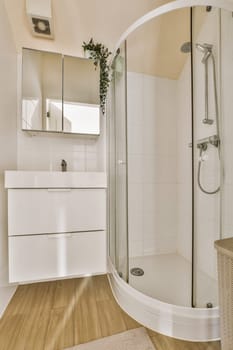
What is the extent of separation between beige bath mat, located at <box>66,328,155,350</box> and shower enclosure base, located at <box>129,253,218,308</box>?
217 millimetres

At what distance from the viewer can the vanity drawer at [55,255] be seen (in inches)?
46.3

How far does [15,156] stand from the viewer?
1.59 meters

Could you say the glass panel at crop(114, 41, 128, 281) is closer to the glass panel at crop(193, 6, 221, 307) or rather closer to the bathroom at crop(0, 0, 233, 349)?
the bathroom at crop(0, 0, 233, 349)

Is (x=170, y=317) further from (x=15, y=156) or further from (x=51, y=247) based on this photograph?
(x=15, y=156)

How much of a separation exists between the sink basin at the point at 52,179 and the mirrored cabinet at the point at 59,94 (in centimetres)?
50

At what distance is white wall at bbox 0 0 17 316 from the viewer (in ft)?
4.12

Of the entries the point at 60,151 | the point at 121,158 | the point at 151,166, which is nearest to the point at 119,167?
the point at 121,158

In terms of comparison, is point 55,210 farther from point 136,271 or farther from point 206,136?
point 206,136

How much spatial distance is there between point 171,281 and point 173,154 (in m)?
0.99

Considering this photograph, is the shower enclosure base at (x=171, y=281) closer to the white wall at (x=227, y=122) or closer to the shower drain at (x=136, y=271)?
the shower drain at (x=136, y=271)

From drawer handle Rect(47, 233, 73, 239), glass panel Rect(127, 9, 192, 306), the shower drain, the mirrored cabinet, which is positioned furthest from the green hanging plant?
the shower drain

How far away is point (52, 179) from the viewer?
125 centimetres

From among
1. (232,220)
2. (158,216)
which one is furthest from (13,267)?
(232,220)

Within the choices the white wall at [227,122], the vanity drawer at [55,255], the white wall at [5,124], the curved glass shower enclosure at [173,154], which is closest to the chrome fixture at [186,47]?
the curved glass shower enclosure at [173,154]
